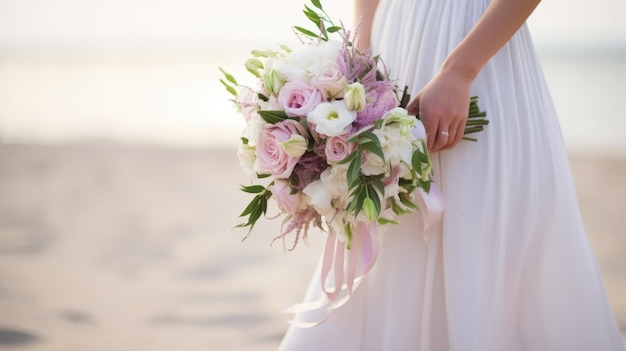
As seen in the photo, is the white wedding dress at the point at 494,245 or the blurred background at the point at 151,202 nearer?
the white wedding dress at the point at 494,245

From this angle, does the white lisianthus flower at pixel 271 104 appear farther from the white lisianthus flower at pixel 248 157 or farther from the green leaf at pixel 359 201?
the green leaf at pixel 359 201

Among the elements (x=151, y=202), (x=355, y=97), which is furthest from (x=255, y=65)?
(x=151, y=202)

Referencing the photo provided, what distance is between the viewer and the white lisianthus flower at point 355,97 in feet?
6.77

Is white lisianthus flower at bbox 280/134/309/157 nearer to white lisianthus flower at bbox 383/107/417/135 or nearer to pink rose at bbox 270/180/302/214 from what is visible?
pink rose at bbox 270/180/302/214

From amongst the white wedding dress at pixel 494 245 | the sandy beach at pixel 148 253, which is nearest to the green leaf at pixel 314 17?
the white wedding dress at pixel 494 245

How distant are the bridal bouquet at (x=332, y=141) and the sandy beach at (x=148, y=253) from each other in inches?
76.3

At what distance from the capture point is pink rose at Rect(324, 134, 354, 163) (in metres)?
2.06

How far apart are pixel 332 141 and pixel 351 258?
1.39 ft

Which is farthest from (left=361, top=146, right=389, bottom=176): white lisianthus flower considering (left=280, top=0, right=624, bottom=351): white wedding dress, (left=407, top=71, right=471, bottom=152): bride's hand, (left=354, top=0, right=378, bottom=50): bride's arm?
(left=354, top=0, right=378, bottom=50): bride's arm

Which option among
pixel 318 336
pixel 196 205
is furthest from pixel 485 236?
pixel 196 205

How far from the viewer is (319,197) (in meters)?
2.09

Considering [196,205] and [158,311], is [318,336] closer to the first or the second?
[158,311]

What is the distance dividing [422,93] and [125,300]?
2.91 meters

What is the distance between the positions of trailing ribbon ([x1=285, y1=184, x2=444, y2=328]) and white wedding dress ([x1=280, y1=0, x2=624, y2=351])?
67 millimetres
